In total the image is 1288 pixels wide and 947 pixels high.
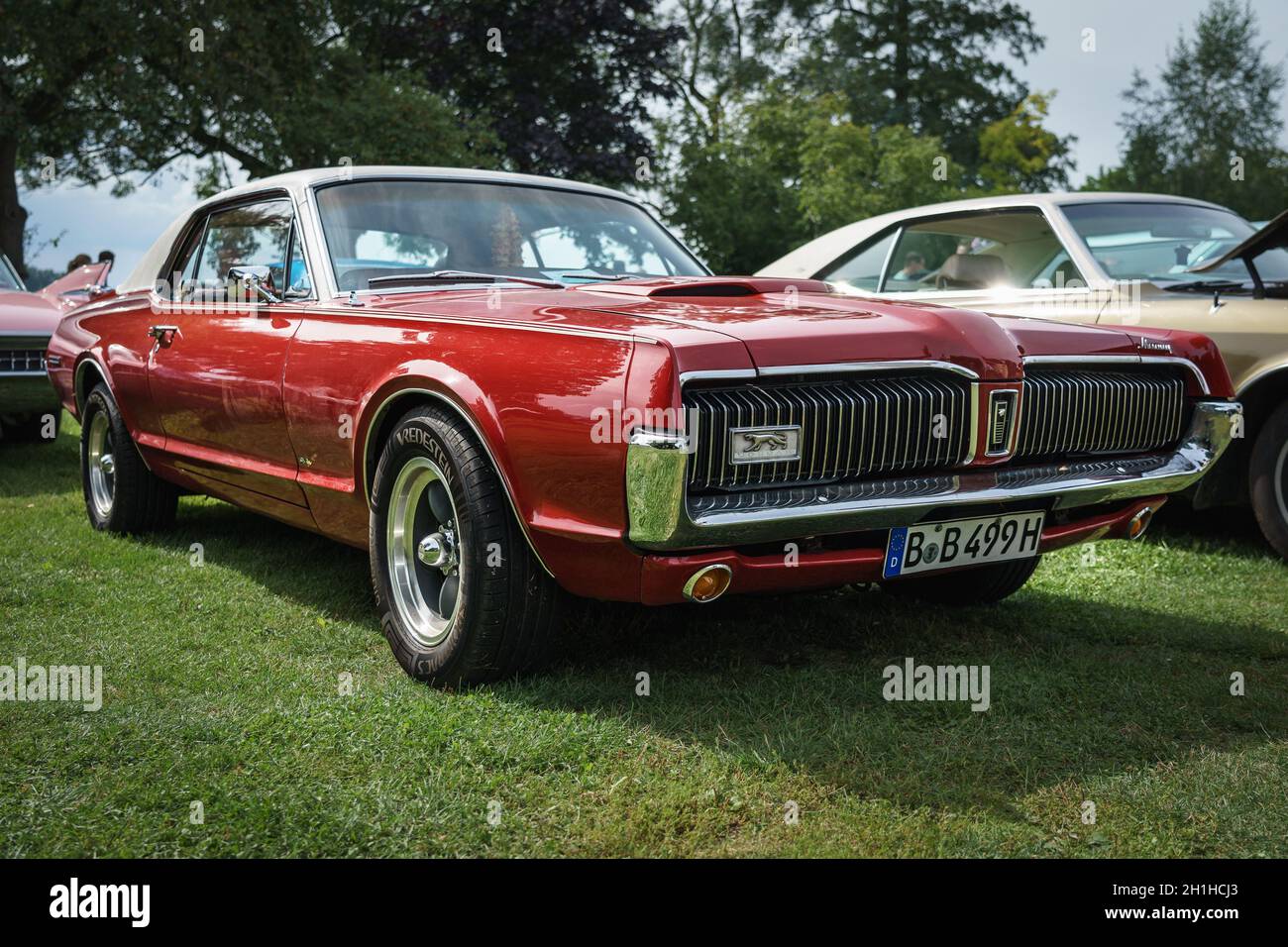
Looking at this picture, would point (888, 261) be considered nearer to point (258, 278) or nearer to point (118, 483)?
point (258, 278)

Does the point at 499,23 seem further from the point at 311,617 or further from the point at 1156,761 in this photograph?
the point at 1156,761

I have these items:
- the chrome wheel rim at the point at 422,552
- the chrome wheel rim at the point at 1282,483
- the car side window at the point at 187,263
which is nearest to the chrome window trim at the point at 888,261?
the chrome wheel rim at the point at 1282,483

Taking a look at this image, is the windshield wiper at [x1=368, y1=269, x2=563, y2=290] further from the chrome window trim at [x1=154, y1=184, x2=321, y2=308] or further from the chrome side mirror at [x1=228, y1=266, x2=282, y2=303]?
the chrome side mirror at [x1=228, y1=266, x2=282, y2=303]

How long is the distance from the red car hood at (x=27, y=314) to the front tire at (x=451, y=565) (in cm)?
532

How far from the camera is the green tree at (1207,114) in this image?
43031mm

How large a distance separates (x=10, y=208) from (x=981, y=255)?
54.8 feet

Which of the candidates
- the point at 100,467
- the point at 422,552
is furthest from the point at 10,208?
the point at 422,552

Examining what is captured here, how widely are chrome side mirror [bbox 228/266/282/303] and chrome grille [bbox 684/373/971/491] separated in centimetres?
206

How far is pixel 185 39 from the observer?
17.8 m

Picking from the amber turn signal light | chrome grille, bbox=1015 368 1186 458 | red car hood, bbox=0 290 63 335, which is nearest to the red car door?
the amber turn signal light

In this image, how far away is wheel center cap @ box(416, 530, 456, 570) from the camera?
11.7 feet

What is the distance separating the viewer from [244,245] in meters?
5.11

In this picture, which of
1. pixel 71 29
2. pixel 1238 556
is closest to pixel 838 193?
pixel 71 29

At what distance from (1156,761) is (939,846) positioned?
82 centimetres
